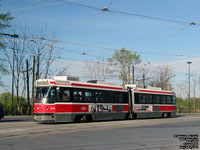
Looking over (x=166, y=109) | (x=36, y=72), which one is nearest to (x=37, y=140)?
(x=166, y=109)

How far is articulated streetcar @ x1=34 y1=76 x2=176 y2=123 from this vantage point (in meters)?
19.7

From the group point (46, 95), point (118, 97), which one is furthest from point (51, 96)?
point (118, 97)

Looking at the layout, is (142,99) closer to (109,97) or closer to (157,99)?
(157,99)

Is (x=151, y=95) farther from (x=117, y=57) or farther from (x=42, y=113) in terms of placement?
(x=117, y=57)

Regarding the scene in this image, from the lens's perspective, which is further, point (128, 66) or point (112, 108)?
point (128, 66)

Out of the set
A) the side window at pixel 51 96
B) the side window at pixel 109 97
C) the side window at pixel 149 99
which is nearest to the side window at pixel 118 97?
the side window at pixel 109 97

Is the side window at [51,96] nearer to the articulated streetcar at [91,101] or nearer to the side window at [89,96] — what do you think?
the articulated streetcar at [91,101]

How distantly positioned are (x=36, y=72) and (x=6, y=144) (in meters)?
30.1

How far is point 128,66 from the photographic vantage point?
50656 mm

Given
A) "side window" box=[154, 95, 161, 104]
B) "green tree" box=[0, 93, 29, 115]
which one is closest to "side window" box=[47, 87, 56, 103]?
"side window" box=[154, 95, 161, 104]

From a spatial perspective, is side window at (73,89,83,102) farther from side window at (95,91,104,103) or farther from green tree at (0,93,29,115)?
green tree at (0,93,29,115)

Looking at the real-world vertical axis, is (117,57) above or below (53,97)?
above

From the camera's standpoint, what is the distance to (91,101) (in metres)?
22.5

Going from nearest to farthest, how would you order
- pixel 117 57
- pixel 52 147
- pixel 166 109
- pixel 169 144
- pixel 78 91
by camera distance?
1. pixel 52 147
2. pixel 169 144
3. pixel 78 91
4. pixel 166 109
5. pixel 117 57
